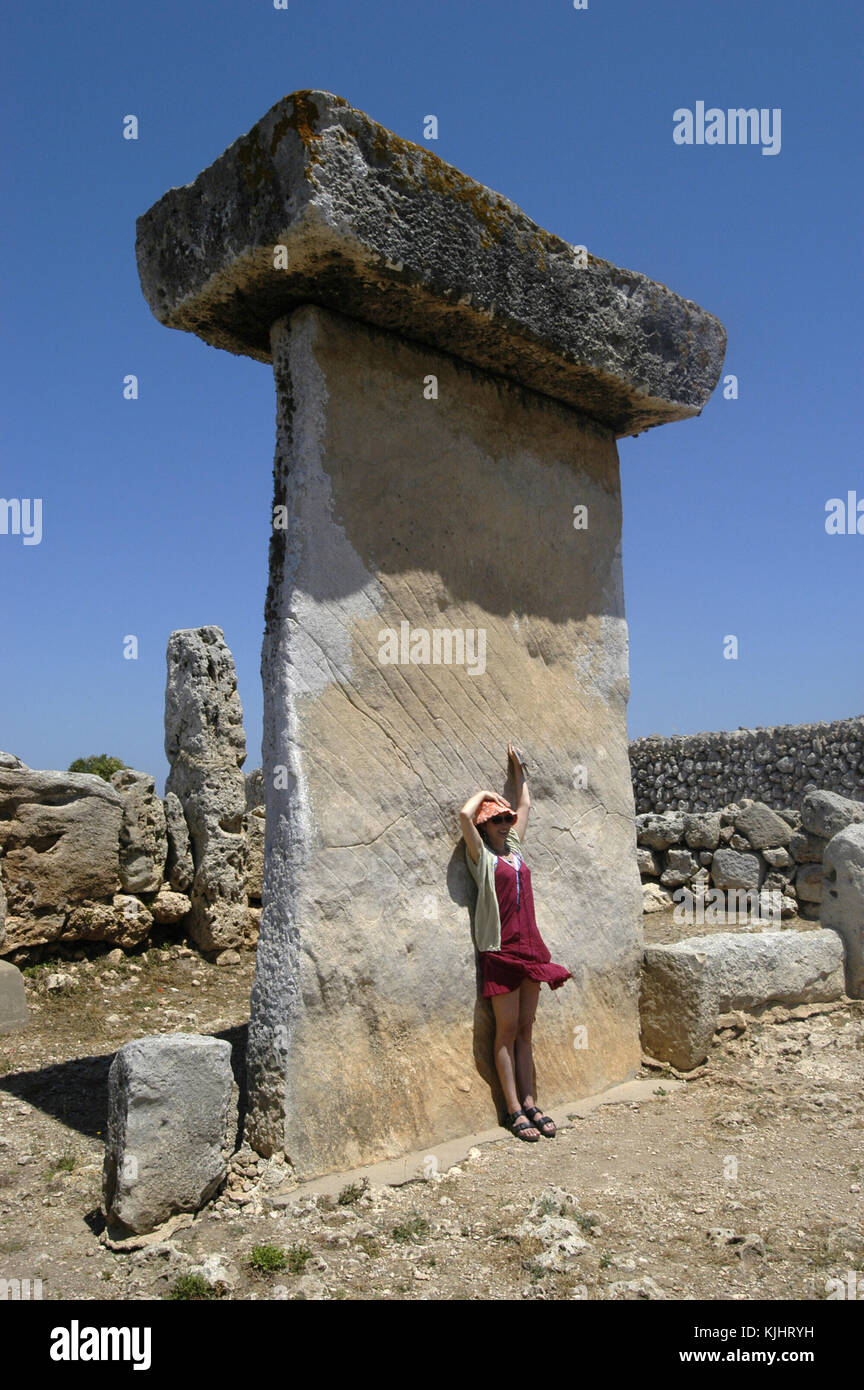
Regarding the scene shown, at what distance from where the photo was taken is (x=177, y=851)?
289 inches

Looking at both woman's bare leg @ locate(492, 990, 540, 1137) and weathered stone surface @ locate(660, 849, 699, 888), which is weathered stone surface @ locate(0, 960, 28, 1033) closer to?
woman's bare leg @ locate(492, 990, 540, 1137)

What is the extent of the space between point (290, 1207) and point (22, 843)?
3654mm

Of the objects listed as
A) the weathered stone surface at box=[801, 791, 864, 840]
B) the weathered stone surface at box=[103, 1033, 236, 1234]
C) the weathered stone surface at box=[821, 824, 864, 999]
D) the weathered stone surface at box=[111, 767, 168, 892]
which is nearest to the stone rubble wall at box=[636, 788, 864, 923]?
the weathered stone surface at box=[801, 791, 864, 840]

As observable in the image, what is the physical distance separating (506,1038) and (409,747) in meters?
1.25

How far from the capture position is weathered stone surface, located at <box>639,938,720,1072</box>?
4945 mm

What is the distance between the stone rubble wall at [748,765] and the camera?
12.3m

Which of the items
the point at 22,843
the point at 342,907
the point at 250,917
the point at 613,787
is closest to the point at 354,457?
the point at 342,907

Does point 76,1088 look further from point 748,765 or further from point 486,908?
point 748,765

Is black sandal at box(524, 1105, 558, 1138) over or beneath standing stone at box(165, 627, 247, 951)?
beneath

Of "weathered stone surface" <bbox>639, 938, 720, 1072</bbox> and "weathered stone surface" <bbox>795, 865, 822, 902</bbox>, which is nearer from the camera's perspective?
"weathered stone surface" <bbox>639, 938, 720, 1072</bbox>

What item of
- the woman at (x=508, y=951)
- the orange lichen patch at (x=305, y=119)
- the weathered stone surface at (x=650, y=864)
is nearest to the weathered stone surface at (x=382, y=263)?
the orange lichen patch at (x=305, y=119)

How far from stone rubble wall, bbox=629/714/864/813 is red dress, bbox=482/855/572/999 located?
29.0 ft

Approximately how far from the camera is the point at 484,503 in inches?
182

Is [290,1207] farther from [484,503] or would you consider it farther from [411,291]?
[411,291]
